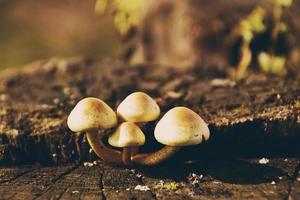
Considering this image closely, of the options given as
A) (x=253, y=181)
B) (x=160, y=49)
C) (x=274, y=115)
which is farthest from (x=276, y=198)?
(x=160, y=49)

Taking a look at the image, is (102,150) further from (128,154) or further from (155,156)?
(155,156)

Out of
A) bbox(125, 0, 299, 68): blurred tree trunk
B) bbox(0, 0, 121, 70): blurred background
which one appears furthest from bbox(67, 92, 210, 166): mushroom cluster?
bbox(0, 0, 121, 70): blurred background

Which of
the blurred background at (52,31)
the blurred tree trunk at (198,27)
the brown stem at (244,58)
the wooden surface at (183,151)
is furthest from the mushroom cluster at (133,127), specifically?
the blurred background at (52,31)

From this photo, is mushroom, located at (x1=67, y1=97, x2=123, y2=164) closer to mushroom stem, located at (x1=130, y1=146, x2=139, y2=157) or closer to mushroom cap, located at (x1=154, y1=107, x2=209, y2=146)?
mushroom stem, located at (x1=130, y1=146, x2=139, y2=157)

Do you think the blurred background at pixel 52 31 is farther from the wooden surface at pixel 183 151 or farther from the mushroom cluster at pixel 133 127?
the mushroom cluster at pixel 133 127

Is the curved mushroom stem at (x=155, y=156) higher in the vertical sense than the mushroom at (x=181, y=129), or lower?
lower
